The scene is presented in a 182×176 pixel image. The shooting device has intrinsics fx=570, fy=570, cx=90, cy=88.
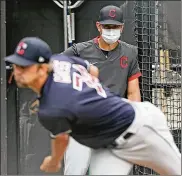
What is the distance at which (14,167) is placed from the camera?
571 centimetres

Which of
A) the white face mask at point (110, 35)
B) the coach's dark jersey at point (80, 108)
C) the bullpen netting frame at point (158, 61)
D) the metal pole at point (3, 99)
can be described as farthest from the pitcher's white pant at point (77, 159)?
the metal pole at point (3, 99)

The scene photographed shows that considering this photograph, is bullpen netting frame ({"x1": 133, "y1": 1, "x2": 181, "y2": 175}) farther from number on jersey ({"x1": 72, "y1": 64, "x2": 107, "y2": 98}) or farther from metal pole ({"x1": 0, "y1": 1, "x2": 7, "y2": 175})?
number on jersey ({"x1": 72, "y1": 64, "x2": 107, "y2": 98})

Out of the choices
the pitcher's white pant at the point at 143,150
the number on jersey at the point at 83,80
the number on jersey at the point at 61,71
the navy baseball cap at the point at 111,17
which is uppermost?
the navy baseball cap at the point at 111,17

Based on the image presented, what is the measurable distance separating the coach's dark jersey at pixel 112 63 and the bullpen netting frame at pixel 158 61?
0.73 m

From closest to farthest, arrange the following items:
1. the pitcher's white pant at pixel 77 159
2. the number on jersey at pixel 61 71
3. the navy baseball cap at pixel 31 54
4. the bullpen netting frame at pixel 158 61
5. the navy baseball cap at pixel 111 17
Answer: the navy baseball cap at pixel 31 54
the number on jersey at pixel 61 71
the pitcher's white pant at pixel 77 159
the navy baseball cap at pixel 111 17
the bullpen netting frame at pixel 158 61

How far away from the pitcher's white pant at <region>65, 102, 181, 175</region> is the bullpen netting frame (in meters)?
1.81

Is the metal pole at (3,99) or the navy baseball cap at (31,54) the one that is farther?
the metal pole at (3,99)

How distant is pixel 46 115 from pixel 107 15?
1660mm

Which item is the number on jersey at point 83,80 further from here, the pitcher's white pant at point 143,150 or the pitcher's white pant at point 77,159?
the pitcher's white pant at point 77,159

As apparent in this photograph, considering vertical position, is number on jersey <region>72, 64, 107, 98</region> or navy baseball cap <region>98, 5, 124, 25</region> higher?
navy baseball cap <region>98, 5, 124, 25</region>

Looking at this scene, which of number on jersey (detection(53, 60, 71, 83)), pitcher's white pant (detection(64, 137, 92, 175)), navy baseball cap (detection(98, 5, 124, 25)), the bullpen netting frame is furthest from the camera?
the bullpen netting frame

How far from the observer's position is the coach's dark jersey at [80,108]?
10.5 feet

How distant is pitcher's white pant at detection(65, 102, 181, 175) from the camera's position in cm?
350

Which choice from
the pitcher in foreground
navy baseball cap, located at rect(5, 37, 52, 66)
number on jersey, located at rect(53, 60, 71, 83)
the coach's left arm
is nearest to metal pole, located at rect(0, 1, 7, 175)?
the coach's left arm
